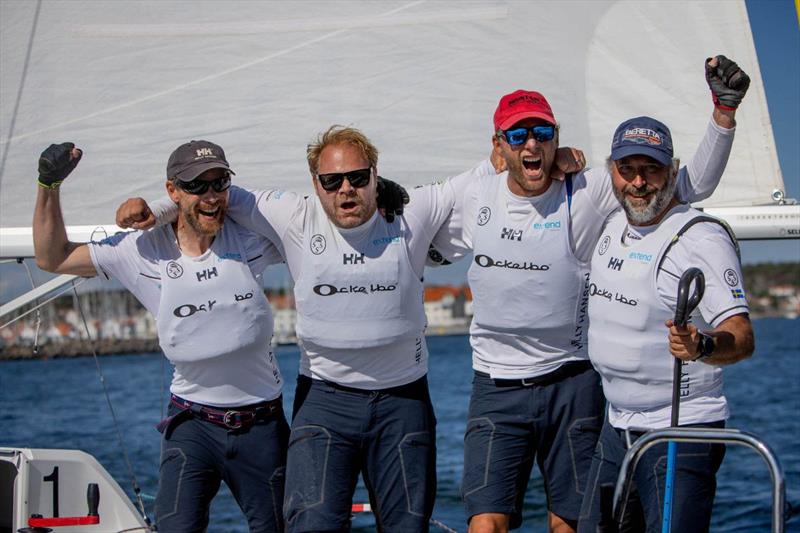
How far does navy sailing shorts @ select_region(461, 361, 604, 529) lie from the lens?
3346mm

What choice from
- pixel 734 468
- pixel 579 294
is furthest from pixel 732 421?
pixel 579 294

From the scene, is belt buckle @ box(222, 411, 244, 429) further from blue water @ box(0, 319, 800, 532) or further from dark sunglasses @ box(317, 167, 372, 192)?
blue water @ box(0, 319, 800, 532)

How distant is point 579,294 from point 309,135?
1.81 metres

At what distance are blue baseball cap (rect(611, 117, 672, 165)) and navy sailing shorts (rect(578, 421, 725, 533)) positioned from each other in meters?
0.75

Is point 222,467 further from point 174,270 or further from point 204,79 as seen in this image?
point 204,79

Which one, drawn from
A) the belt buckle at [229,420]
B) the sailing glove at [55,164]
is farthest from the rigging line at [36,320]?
the belt buckle at [229,420]

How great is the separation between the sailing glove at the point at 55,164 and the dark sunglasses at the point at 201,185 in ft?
1.14

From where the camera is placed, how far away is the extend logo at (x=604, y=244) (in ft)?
10.5

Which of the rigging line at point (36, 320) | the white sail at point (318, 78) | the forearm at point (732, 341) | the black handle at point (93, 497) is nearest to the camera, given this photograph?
the forearm at point (732, 341)

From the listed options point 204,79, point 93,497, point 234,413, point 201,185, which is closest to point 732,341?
point 234,413

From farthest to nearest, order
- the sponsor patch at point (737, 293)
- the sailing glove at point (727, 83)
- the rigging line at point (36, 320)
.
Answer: the rigging line at point (36, 320), the sailing glove at point (727, 83), the sponsor patch at point (737, 293)

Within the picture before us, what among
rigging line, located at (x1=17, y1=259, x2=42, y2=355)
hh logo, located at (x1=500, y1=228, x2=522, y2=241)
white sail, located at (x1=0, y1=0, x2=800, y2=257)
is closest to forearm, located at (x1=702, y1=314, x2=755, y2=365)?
hh logo, located at (x1=500, y1=228, x2=522, y2=241)

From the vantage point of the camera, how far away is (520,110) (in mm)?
3303

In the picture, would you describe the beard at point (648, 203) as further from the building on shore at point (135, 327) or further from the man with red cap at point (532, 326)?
the building on shore at point (135, 327)
